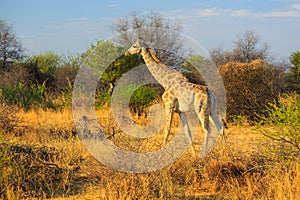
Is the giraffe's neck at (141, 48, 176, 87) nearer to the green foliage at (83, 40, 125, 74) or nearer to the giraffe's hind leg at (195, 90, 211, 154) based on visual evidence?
the giraffe's hind leg at (195, 90, 211, 154)

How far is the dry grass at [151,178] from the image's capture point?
16.1ft

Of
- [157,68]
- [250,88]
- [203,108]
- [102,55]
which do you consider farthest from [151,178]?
[102,55]

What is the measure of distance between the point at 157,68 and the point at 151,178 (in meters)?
3.70

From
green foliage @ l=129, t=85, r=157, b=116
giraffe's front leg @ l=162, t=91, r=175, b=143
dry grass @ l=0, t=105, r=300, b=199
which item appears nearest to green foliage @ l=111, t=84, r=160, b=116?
green foliage @ l=129, t=85, r=157, b=116

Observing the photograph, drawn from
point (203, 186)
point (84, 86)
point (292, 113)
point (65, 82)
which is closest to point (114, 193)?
point (203, 186)

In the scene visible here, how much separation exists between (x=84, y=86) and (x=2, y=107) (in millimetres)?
5283

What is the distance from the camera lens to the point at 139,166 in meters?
5.16

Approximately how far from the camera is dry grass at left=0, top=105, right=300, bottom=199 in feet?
16.1

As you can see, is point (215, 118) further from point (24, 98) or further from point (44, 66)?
point (44, 66)

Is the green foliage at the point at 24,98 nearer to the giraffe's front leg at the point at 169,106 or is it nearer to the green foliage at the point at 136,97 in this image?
the green foliage at the point at 136,97

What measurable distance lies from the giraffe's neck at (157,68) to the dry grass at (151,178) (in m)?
2.04

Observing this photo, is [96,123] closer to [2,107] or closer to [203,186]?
[2,107]

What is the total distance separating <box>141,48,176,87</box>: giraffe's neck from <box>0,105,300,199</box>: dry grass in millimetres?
2040

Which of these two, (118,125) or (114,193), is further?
(118,125)
